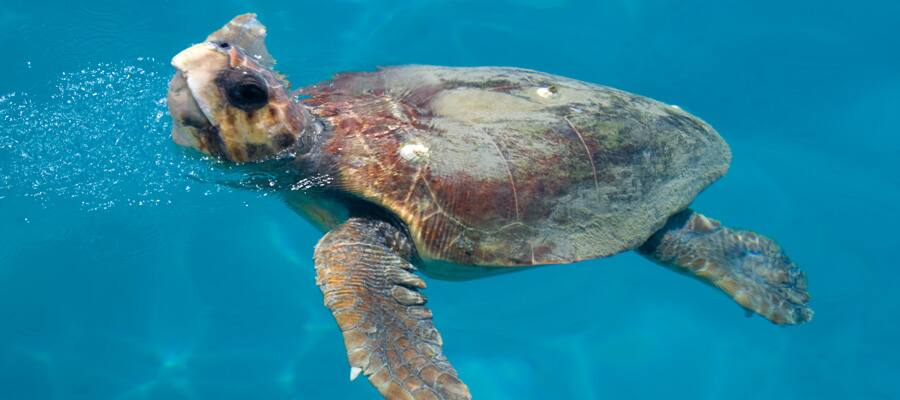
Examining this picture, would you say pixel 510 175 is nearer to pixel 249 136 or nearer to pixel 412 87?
pixel 412 87

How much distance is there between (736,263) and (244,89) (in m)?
3.57

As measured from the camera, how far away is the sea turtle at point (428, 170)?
10.3 feet

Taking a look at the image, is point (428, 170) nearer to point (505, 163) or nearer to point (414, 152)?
point (414, 152)

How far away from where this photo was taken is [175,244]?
549 cm

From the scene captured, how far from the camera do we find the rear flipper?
442 cm

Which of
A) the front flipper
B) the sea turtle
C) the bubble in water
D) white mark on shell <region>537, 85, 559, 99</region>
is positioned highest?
the bubble in water

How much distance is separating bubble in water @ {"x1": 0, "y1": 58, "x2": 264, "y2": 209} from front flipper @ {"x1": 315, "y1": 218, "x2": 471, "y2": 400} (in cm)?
173

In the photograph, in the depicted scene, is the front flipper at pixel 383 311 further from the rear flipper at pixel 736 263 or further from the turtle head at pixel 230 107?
the rear flipper at pixel 736 263

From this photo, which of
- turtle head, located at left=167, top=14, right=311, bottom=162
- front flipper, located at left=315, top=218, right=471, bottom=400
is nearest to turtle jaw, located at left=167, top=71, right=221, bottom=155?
turtle head, located at left=167, top=14, right=311, bottom=162

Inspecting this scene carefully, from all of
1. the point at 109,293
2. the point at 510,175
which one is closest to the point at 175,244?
the point at 109,293

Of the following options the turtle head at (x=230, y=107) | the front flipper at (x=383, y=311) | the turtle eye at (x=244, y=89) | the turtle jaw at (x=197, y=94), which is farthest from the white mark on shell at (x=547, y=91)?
the turtle jaw at (x=197, y=94)

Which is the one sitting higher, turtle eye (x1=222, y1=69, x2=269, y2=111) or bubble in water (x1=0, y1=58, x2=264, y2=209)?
bubble in water (x1=0, y1=58, x2=264, y2=209)

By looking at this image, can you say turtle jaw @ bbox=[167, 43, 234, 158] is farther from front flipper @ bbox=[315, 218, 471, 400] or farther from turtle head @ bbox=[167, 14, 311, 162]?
front flipper @ bbox=[315, 218, 471, 400]

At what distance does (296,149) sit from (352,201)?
17.7 inches
